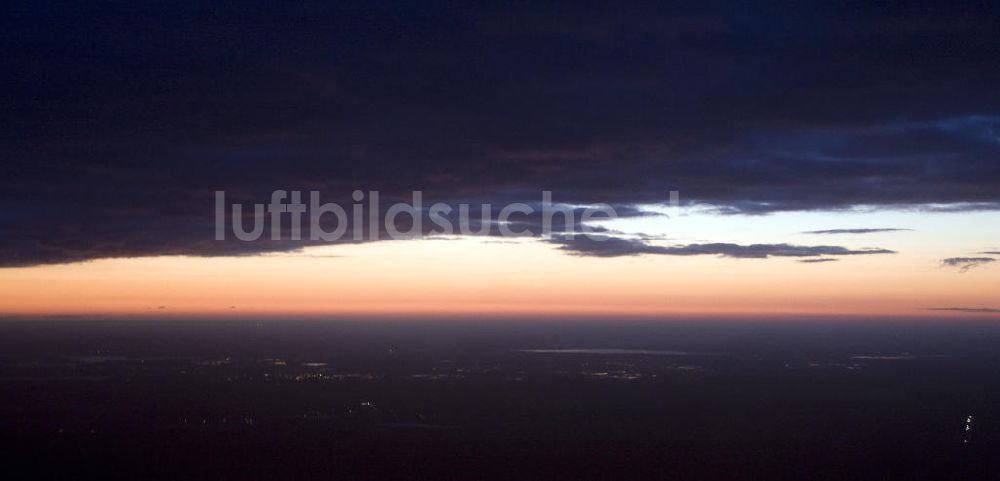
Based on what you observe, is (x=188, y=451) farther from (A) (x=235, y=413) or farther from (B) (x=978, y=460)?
(B) (x=978, y=460)

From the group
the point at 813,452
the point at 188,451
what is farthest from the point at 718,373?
the point at 188,451

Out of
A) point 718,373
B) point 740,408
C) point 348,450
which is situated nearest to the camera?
point 348,450

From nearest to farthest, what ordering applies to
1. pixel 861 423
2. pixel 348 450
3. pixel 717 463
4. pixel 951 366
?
pixel 717 463 < pixel 348 450 < pixel 861 423 < pixel 951 366

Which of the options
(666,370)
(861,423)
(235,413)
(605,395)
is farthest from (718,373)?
(235,413)

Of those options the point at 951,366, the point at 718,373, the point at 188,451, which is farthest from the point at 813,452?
the point at 951,366

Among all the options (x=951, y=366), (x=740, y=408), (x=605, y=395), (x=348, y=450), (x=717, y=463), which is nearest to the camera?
(x=717, y=463)

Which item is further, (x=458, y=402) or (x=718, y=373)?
(x=718, y=373)

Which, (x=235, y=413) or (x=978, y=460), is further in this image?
(x=235, y=413)

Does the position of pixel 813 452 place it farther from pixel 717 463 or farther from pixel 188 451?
pixel 188 451

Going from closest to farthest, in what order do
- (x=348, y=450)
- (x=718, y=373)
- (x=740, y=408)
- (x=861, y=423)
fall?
(x=348, y=450) < (x=861, y=423) < (x=740, y=408) < (x=718, y=373)
